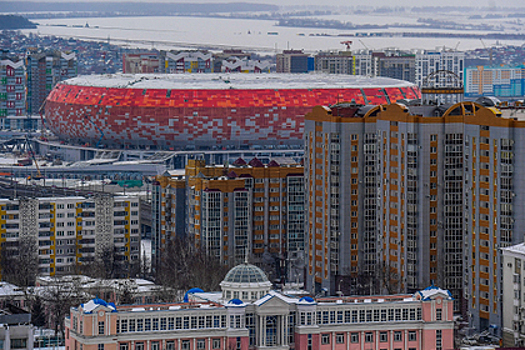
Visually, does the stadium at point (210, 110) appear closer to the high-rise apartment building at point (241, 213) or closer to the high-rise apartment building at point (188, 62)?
the high-rise apartment building at point (241, 213)

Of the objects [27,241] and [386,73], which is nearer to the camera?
[27,241]

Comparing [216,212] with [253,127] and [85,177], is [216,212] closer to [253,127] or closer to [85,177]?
[85,177]

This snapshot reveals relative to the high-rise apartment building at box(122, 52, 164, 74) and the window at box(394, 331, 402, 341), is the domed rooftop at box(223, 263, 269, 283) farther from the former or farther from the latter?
the high-rise apartment building at box(122, 52, 164, 74)

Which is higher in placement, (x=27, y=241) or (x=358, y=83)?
(x=358, y=83)

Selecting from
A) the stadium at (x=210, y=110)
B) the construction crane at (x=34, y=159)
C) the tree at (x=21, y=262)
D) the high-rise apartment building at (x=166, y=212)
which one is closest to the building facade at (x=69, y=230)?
the tree at (x=21, y=262)

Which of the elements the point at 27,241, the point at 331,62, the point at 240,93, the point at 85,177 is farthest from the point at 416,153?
the point at 331,62

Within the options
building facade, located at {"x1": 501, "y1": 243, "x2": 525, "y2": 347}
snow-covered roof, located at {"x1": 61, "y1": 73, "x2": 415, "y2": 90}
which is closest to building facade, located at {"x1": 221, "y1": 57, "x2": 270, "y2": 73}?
snow-covered roof, located at {"x1": 61, "y1": 73, "x2": 415, "y2": 90}

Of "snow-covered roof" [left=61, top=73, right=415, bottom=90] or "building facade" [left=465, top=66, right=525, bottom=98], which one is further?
"building facade" [left=465, top=66, right=525, bottom=98]

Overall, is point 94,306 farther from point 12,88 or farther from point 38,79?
point 38,79
